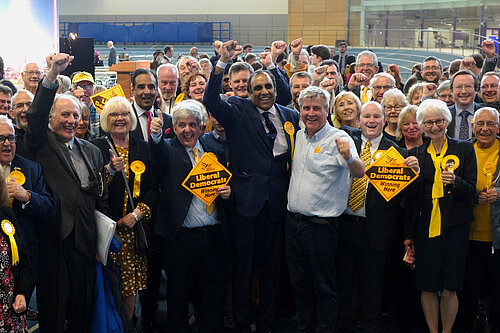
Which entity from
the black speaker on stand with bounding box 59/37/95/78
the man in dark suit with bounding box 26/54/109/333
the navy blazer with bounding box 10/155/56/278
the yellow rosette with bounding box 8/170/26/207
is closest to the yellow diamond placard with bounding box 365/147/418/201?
the man in dark suit with bounding box 26/54/109/333

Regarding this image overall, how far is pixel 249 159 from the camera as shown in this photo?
3947mm

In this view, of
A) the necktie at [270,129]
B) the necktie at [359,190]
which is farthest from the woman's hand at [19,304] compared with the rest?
the necktie at [359,190]

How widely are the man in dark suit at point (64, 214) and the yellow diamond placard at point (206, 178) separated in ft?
1.98

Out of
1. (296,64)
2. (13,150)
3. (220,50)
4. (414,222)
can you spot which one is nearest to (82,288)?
(13,150)

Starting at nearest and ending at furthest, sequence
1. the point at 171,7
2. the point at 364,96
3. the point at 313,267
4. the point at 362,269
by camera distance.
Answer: the point at 313,267 < the point at 362,269 < the point at 364,96 < the point at 171,7

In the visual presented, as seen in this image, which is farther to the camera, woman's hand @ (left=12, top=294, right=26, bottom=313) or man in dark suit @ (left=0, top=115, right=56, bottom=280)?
man in dark suit @ (left=0, top=115, right=56, bottom=280)

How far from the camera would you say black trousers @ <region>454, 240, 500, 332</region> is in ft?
12.5

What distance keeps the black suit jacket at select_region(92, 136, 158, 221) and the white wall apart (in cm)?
2808

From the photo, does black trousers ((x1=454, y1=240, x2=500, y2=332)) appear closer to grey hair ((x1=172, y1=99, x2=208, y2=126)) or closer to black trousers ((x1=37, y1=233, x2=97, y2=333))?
grey hair ((x1=172, y1=99, x2=208, y2=126))

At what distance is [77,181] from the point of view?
11.3 feet

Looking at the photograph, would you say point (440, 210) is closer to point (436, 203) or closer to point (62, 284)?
point (436, 203)

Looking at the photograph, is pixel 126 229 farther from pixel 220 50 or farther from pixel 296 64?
pixel 296 64

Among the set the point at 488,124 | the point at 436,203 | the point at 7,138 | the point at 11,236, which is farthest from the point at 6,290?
the point at 488,124

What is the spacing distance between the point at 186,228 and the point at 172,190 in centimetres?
28
